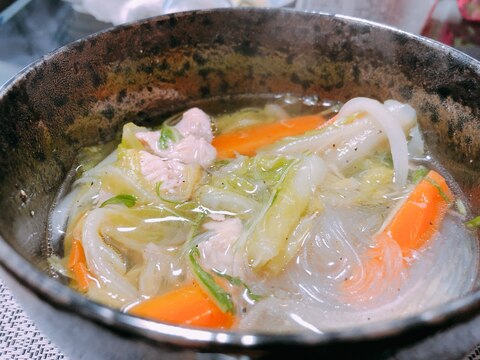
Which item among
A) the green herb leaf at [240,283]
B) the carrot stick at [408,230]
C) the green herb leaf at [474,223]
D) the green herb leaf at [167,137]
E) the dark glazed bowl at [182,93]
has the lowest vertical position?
the green herb leaf at [474,223]

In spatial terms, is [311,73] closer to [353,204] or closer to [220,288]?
[353,204]

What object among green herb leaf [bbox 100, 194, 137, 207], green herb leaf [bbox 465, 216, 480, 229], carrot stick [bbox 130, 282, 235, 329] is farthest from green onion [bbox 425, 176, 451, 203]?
green herb leaf [bbox 100, 194, 137, 207]

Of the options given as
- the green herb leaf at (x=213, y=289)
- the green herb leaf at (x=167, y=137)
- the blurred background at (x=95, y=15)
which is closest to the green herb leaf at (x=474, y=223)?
the green herb leaf at (x=213, y=289)

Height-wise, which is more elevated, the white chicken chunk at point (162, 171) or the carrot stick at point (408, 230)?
the white chicken chunk at point (162, 171)

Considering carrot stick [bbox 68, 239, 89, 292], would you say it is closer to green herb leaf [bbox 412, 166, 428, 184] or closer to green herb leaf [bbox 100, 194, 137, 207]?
green herb leaf [bbox 100, 194, 137, 207]

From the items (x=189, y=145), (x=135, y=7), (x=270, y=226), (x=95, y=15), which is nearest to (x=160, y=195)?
(x=189, y=145)

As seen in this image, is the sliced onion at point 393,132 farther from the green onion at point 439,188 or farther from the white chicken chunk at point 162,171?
the white chicken chunk at point 162,171

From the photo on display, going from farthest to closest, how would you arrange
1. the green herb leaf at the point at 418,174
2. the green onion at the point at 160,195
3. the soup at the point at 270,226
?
1. the green herb leaf at the point at 418,174
2. the green onion at the point at 160,195
3. the soup at the point at 270,226
